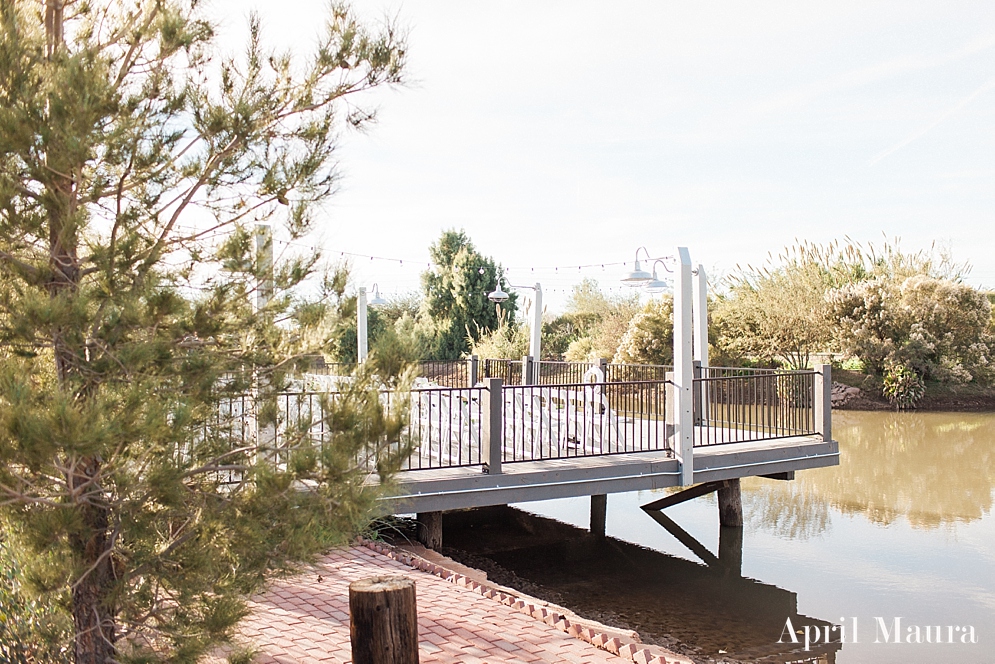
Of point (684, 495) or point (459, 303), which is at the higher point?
point (459, 303)

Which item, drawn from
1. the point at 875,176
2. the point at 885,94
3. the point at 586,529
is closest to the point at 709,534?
the point at 586,529

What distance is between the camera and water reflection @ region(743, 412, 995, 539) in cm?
1060

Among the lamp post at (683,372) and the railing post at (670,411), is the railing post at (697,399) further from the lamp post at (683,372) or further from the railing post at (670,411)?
the lamp post at (683,372)

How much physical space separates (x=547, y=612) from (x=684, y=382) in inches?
141

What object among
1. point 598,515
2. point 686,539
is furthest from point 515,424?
point 686,539

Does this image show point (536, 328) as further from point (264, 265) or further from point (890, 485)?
→ point (264, 265)

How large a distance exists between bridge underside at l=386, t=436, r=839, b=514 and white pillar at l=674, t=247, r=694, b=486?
0.15 meters

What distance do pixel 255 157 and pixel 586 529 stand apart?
7885 millimetres

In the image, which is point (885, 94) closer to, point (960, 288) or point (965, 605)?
point (960, 288)

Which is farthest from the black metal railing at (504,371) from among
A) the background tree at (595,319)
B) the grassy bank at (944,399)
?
the grassy bank at (944,399)

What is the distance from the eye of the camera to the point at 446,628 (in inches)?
192

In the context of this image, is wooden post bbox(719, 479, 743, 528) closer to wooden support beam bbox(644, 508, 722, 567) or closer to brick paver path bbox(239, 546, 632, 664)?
wooden support beam bbox(644, 508, 722, 567)

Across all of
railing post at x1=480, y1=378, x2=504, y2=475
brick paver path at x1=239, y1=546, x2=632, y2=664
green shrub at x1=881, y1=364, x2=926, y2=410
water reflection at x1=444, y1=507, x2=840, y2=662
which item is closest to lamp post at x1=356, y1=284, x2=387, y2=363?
water reflection at x1=444, y1=507, x2=840, y2=662

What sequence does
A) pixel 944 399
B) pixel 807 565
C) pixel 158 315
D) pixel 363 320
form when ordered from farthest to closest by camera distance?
1. pixel 944 399
2. pixel 363 320
3. pixel 807 565
4. pixel 158 315
